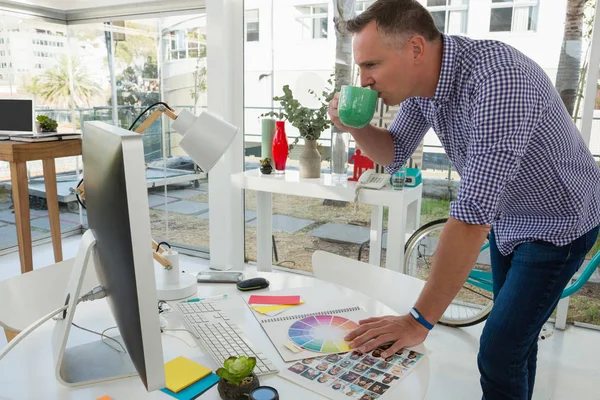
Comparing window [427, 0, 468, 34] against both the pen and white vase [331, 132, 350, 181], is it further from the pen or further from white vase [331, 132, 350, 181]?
the pen

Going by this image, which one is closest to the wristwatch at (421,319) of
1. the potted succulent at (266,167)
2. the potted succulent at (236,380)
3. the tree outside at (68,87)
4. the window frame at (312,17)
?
the potted succulent at (236,380)

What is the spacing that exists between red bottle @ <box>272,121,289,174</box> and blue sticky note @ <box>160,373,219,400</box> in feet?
7.35

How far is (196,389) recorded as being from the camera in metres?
0.91

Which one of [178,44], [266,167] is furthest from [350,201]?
[178,44]

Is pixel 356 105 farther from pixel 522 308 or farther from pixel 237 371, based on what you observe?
pixel 237 371

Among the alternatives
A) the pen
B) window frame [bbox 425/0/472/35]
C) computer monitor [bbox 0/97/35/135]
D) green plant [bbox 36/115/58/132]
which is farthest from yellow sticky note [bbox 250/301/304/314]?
computer monitor [bbox 0/97/35/135]

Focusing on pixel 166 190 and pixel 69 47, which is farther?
pixel 69 47

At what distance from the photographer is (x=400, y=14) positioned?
120cm

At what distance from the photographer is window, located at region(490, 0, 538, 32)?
267cm

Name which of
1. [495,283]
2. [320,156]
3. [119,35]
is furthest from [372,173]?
[119,35]

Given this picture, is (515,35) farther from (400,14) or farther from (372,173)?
(400,14)

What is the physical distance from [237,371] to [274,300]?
0.47 meters

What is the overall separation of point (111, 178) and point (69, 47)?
13.8ft

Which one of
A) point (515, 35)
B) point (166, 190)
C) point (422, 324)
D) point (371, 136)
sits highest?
point (515, 35)
